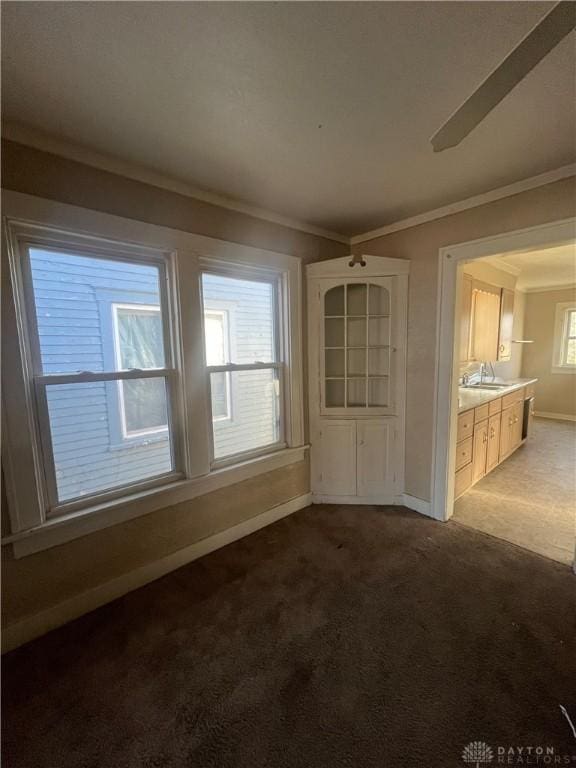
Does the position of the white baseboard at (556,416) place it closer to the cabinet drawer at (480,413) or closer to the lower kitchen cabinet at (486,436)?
the lower kitchen cabinet at (486,436)

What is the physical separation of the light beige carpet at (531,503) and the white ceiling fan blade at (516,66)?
2624 millimetres

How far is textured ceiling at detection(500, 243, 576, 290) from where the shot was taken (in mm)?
3738

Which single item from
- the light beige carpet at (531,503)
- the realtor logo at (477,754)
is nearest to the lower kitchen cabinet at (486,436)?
the light beige carpet at (531,503)

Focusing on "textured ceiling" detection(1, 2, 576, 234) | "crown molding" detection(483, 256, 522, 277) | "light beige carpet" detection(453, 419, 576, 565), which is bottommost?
"light beige carpet" detection(453, 419, 576, 565)

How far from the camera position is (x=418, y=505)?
276cm

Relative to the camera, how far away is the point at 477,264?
363 cm

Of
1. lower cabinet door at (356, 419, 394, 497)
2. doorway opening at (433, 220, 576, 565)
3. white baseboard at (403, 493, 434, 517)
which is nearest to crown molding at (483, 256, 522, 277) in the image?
doorway opening at (433, 220, 576, 565)

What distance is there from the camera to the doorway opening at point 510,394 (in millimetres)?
2408

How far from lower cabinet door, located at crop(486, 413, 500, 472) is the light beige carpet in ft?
0.39

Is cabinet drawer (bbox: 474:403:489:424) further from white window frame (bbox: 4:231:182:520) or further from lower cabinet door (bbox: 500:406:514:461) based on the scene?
white window frame (bbox: 4:231:182:520)

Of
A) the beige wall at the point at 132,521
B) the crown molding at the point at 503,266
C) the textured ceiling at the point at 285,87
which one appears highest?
the textured ceiling at the point at 285,87

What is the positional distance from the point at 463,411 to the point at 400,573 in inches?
60.7

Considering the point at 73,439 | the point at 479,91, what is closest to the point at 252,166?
the point at 479,91

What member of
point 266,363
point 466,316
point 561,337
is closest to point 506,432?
point 466,316
